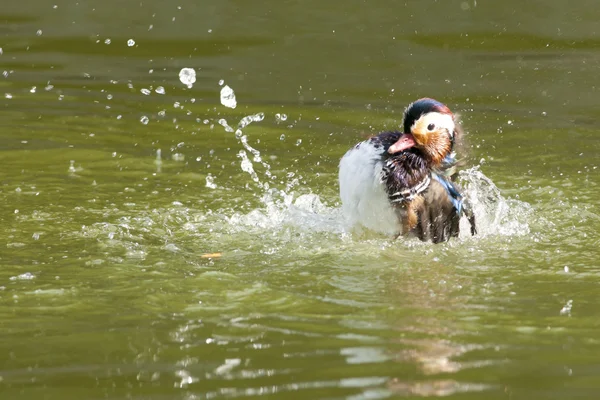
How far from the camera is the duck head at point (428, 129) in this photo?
5.31m

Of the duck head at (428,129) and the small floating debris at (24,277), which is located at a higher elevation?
the duck head at (428,129)

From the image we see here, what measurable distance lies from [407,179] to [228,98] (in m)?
3.52

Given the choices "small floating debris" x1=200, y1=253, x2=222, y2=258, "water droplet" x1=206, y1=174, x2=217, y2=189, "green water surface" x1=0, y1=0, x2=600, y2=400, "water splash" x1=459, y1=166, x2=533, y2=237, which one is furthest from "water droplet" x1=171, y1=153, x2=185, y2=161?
"small floating debris" x1=200, y1=253, x2=222, y2=258

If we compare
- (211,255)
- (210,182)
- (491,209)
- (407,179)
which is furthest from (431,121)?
(210,182)

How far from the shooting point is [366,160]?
207 inches

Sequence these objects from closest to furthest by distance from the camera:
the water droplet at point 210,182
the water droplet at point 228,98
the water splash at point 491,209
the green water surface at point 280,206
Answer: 1. the green water surface at point 280,206
2. the water splash at point 491,209
3. the water droplet at point 210,182
4. the water droplet at point 228,98

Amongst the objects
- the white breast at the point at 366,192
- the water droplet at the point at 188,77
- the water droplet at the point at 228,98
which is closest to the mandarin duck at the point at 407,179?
the white breast at the point at 366,192

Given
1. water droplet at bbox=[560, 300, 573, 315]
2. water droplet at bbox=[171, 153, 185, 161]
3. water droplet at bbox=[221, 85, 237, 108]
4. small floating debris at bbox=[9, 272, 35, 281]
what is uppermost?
water droplet at bbox=[221, 85, 237, 108]

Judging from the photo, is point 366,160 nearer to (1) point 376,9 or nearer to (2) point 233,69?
(2) point 233,69


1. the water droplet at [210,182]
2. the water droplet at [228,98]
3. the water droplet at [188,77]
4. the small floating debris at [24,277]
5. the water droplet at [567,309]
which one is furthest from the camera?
the water droplet at [188,77]

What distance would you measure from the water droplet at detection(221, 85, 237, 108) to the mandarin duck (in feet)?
10.5

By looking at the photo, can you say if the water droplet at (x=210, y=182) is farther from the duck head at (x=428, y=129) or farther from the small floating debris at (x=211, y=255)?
the duck head at (x=428, y=129)

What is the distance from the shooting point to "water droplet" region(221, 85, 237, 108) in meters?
8.47

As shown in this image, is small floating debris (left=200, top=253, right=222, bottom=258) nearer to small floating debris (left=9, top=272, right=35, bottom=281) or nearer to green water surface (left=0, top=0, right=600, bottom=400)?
green water surface (left=0, top=0, right=600, bottom=400)
